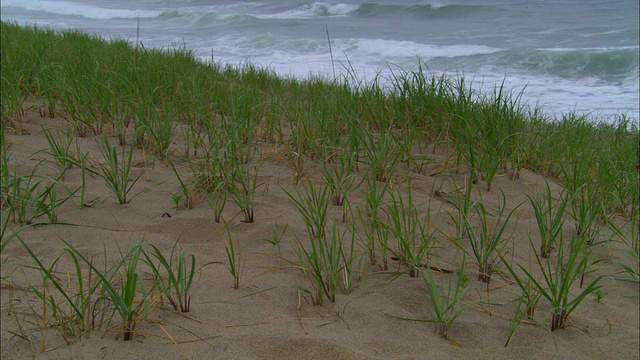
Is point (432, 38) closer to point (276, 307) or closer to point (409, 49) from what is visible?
point (409, 49)

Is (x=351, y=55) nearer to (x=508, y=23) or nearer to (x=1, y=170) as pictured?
(x=508, y=23)

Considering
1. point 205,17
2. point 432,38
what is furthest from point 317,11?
point 432,38

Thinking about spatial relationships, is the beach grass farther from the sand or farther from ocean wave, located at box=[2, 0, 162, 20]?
ocean wave, located at box=[2, 0, 162, 20]

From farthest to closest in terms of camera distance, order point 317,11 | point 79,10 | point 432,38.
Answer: point 79,10
point 317,11
point 432,38

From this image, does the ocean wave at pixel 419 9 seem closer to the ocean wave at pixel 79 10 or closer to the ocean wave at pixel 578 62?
the ocean wave at pixel 578 62

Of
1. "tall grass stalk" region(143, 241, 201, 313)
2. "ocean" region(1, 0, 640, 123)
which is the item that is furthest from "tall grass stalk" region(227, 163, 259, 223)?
"ocean" region(1, 0, 640, 123)

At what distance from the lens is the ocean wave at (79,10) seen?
70.0 ft

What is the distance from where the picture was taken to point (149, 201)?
7.88 feet

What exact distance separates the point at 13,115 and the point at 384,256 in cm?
255

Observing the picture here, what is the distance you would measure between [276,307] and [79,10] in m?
24.2

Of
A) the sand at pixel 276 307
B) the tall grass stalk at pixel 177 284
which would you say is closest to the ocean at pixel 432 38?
the sand at pixel 276 307

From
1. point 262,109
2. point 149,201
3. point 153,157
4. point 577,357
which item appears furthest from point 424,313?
point 262,109

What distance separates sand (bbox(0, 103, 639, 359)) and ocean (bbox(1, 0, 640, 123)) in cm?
399

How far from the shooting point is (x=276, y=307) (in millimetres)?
1685
